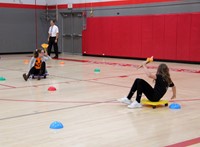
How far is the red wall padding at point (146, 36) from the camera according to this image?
625 inches

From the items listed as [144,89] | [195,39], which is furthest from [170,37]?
[144,89]

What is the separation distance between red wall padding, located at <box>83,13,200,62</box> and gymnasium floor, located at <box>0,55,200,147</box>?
681 centimetres

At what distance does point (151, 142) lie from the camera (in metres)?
4.50

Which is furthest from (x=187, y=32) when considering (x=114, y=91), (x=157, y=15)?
(x=114, y=91)

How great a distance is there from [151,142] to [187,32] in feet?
40.2

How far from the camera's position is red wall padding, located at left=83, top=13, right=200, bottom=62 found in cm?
1587

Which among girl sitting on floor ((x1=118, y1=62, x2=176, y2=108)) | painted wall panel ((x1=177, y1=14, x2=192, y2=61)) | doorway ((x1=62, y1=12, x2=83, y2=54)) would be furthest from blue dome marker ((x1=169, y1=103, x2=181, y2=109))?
doorway ((x1=62, y1=12, x2=83, y2=54))

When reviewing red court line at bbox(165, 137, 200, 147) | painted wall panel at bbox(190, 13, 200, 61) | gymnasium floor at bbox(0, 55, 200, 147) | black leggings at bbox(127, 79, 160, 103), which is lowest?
red court line at bbox(165, 137, 200, 147)

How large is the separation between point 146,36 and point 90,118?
1246cm

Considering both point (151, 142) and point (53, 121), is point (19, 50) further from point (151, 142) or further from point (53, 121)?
point (151, 142)

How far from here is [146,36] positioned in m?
17.7

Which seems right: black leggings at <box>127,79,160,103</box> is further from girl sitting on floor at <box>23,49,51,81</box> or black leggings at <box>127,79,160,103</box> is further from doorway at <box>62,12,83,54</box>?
doorway at <box>62,12,83,54</box>

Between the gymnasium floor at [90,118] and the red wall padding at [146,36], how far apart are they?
6.81m

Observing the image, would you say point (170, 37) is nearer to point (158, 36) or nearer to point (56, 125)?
point (158, 36)
